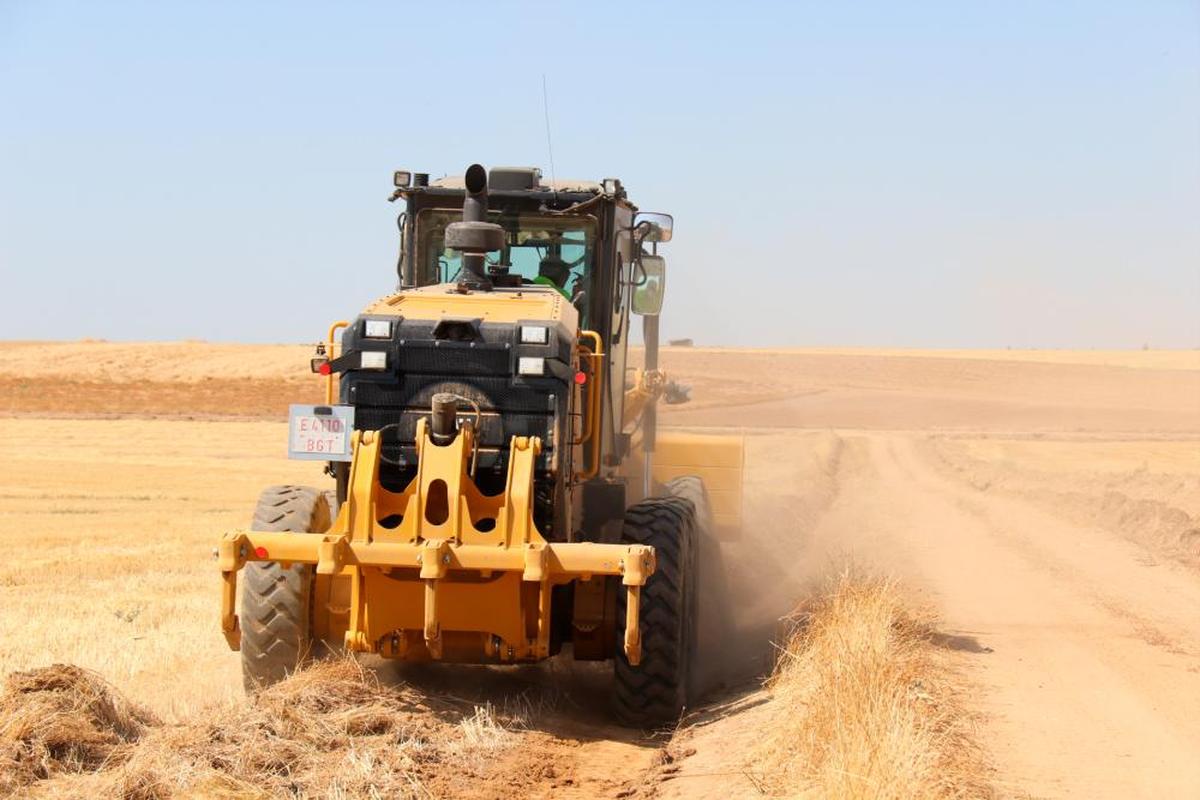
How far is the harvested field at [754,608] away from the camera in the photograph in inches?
314

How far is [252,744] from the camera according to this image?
763cm

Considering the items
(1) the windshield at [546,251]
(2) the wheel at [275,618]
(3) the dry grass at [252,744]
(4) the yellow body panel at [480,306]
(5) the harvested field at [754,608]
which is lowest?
(5) the harvested field at [754,608]

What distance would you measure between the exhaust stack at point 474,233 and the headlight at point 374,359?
3.30 feet

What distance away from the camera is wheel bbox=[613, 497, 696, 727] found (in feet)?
30.7

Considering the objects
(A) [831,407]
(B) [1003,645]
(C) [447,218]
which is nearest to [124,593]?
(C) [447,218]

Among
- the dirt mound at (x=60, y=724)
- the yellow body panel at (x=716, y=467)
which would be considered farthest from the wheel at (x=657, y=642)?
the yellow body panel at (x=716, y=467)

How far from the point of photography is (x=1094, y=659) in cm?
1120

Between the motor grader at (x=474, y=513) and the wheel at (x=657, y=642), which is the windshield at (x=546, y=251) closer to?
the motor grader at (x=474, y=513)

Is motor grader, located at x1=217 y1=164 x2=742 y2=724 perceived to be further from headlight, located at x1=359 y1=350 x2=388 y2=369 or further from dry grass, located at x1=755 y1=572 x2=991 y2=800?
dry grass, located at x1=755 y1=572 x2=991 y2=800

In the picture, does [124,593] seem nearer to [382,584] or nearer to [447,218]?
[447,218]

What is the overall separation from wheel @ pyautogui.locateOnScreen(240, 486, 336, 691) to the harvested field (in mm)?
320

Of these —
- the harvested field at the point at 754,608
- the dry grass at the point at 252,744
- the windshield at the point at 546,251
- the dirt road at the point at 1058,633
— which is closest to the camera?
the dry grass at the point at 252,744

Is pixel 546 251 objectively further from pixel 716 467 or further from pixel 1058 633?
pixel 1058 633

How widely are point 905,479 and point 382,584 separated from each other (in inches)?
921
